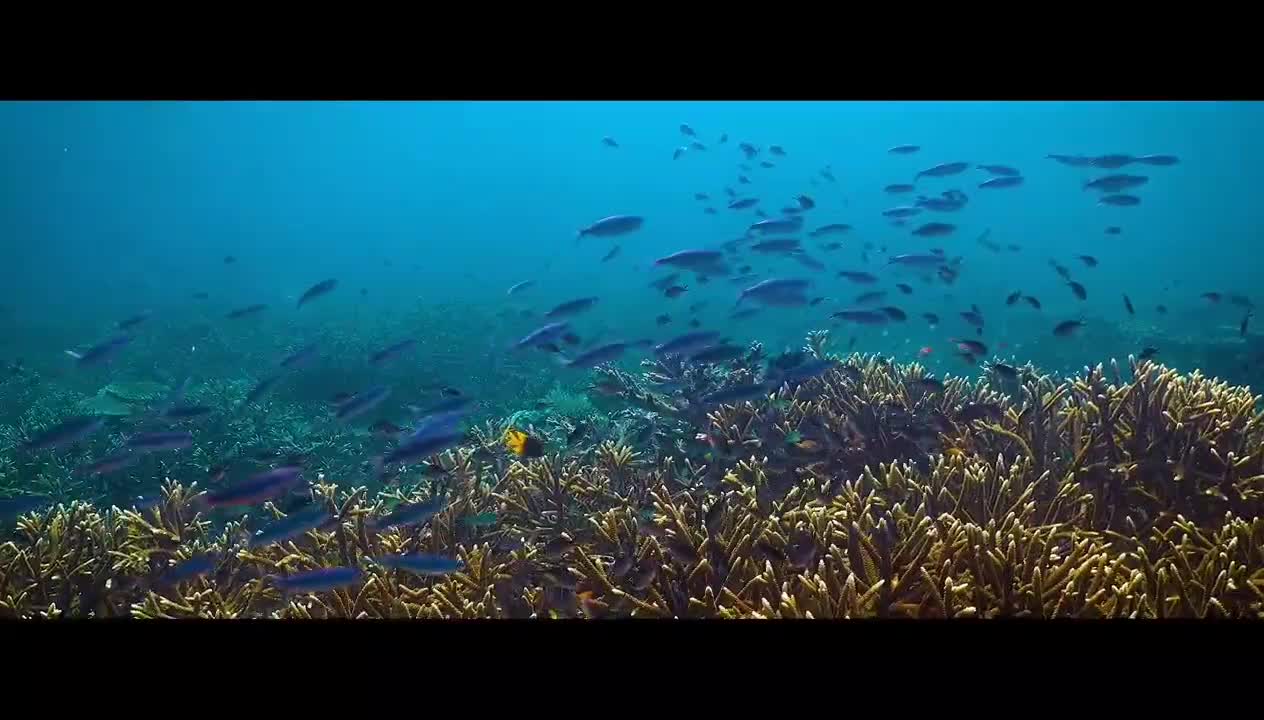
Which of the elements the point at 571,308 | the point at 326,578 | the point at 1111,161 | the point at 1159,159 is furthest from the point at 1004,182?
the point at 326,578

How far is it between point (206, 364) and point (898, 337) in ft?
57.7

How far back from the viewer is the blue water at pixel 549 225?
1795cm

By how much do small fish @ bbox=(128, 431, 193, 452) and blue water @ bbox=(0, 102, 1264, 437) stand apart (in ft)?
20.9

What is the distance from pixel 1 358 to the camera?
16.3 m

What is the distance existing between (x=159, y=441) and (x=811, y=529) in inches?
201

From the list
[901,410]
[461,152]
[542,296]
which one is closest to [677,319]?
[542,296]

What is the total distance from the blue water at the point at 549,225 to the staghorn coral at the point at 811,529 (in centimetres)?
461

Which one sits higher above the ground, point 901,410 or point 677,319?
point 901,410

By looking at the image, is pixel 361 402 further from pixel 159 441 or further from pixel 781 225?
pixel 781 225

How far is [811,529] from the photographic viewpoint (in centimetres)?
399

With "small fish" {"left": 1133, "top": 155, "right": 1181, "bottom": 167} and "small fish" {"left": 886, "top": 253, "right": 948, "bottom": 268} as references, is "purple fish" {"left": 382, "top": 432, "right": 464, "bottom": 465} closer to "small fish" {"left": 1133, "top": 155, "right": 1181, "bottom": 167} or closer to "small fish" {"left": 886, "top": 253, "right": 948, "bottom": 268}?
"small fish" {"left": 886, "top": 253, "right": 948, "bottom": 268}

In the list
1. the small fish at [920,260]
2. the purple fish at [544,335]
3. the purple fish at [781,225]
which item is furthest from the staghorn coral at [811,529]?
the purple fish at [781,225]

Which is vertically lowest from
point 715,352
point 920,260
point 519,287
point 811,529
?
point 519,287
